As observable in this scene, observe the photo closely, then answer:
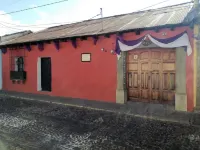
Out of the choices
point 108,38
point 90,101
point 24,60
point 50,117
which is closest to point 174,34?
point 108,38

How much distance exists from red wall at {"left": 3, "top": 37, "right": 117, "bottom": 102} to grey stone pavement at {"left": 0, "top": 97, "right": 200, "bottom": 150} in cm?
193

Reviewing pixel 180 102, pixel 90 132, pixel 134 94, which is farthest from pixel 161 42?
pixel 90 132

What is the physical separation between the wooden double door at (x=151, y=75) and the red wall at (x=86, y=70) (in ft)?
2.20

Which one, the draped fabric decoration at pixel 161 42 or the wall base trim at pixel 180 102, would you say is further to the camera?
the wall base trim at pixel 180 102

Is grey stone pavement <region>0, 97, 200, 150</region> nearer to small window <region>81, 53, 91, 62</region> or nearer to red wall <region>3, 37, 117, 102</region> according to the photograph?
red wall <region>3, 37, 117, 102</region>

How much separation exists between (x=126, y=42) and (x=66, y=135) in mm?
4760

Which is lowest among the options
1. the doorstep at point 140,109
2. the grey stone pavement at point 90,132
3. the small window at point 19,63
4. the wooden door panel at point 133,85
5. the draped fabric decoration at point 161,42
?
the grey stone pavement at point 90,132

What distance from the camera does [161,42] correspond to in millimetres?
7797

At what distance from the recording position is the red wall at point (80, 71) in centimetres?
948

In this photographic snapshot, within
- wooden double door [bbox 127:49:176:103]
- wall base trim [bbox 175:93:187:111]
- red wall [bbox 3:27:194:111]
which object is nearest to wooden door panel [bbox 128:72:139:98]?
wooden double door [bbox 127:49:176:103]

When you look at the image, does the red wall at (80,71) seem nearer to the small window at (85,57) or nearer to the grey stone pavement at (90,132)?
the small window at (85,57)

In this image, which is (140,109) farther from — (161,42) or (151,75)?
(161,42)

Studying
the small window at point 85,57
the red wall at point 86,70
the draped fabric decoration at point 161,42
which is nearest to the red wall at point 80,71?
the red wall at point 86,70

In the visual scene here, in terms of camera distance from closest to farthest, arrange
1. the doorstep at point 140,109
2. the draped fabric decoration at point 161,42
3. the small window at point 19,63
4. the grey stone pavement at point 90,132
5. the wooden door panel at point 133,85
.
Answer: the grey stone pavement at point 90,132 → the doorstep at point 140,109 → the draped fabric decoration at point 161,42 → the wooden door panel at point 133,85 → the small window at point 19,63
